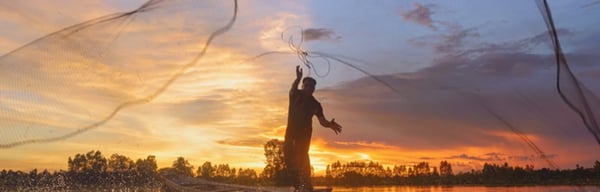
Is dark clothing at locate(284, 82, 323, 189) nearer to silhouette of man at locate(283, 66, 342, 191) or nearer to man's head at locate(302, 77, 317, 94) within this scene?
silhouette of man at locate(283, 66, 342, 191)

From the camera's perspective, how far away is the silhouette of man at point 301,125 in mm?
15891

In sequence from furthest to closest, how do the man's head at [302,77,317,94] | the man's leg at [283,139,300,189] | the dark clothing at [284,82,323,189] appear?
the dark clothing at [284,82,323,189]
the man's head at [302,77,317,94]
the man's leg at [283,139,300,189]

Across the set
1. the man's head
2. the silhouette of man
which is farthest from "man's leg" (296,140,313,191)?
the man's head

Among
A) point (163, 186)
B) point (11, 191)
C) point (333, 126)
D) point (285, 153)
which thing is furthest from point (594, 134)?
point (11, 191)

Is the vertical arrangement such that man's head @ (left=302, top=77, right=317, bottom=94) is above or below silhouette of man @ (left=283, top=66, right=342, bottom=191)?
above

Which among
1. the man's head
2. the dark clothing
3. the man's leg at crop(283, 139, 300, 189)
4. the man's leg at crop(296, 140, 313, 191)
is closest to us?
the man's leg at crop(296, 140, 313, 191)

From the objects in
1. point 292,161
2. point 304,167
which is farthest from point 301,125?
point 304,167

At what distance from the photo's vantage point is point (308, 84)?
15.9 meters

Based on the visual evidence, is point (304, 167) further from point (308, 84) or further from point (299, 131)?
point (308, 84)

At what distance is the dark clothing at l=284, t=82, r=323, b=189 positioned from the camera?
16.0 metres

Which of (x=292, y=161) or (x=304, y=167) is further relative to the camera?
(x=292, y=161)

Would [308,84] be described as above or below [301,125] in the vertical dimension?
above

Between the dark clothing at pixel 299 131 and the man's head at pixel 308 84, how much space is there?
0.55 ft

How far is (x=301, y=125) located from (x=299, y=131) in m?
0.18
